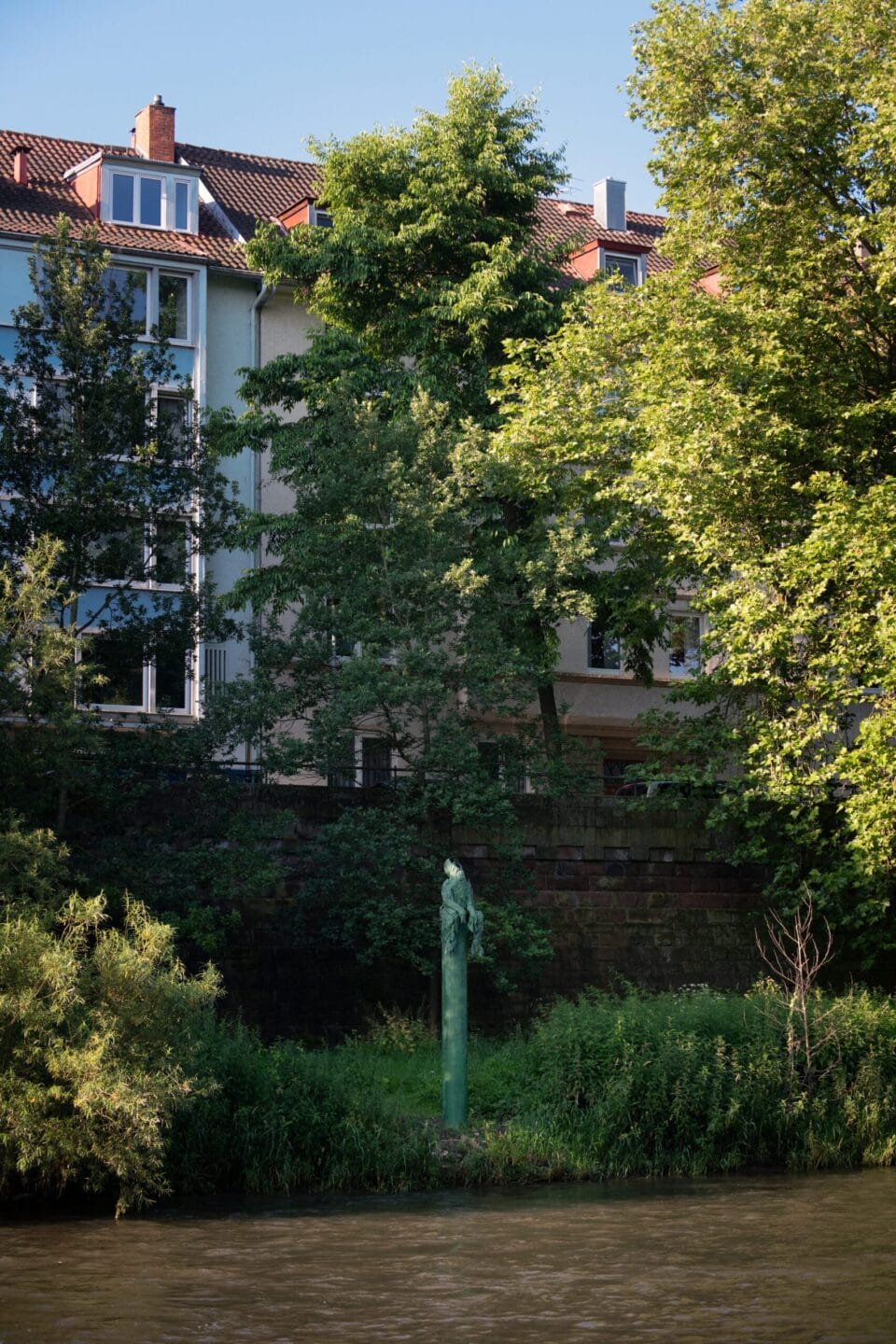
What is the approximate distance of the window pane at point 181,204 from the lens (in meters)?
38.2

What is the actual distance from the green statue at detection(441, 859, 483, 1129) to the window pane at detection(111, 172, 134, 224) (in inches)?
957

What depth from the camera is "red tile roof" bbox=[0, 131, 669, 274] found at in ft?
121

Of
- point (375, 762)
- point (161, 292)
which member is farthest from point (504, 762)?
point (161, 292)

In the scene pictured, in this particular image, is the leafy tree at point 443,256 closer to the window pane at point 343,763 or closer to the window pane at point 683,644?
the window pane at point 683,644

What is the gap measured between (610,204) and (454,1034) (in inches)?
1329

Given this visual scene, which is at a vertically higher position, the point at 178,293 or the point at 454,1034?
the point at 178,293

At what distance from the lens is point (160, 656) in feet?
72.4

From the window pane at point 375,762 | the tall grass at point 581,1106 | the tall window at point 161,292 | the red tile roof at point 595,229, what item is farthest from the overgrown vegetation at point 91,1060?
the red tile roof at point 595,229

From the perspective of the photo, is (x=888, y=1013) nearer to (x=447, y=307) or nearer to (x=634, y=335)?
(x=634, y=335)

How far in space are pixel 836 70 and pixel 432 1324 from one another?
62.2 feet

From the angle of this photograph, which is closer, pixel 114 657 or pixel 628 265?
pixel 114 657

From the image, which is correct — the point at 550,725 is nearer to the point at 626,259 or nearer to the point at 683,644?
the point at 683,644

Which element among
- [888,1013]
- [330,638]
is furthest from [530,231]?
[888,1013]

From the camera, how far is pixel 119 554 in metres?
21.6
